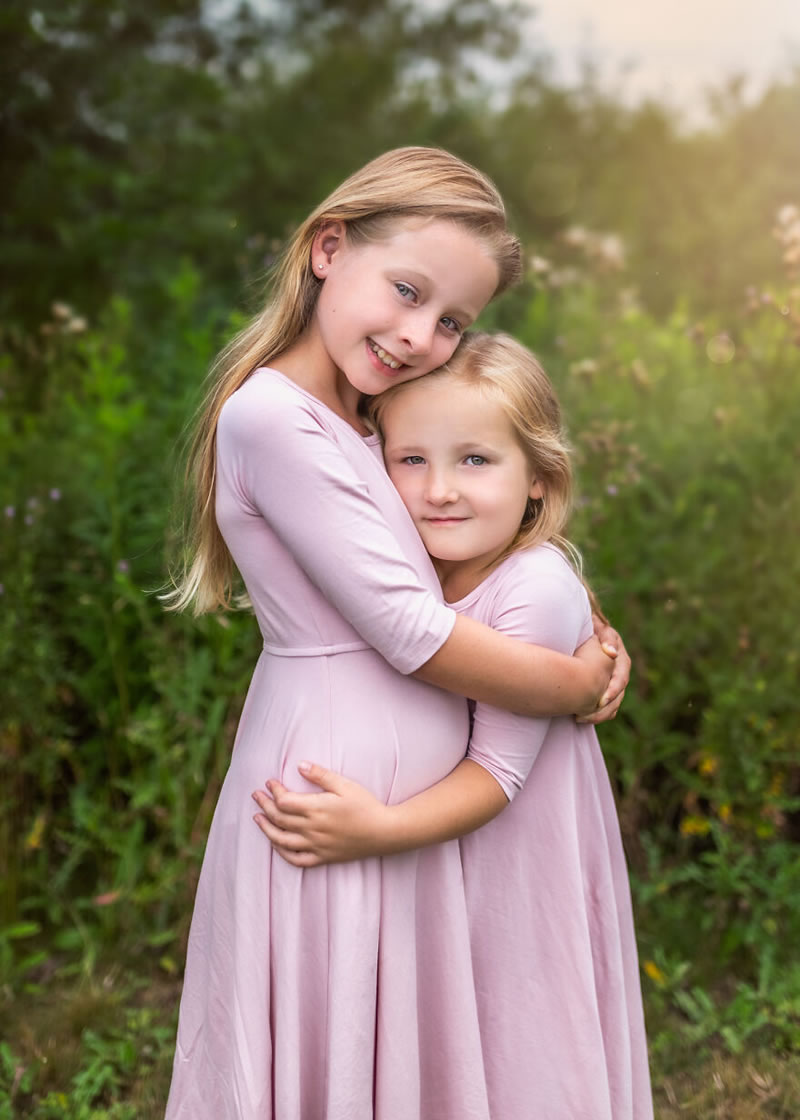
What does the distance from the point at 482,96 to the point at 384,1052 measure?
1588cm

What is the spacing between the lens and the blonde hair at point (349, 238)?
173 centimetres

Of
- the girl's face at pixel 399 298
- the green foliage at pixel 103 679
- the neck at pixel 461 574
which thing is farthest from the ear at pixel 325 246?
the green foliage at pixel 103 679

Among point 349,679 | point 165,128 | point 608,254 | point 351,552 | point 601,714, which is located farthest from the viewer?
point 165,128

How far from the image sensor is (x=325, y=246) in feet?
5.95

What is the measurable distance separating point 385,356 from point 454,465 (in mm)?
214

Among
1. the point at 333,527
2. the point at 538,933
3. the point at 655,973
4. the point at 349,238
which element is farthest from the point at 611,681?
the point at 655,973

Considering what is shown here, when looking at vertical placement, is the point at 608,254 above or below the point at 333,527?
above

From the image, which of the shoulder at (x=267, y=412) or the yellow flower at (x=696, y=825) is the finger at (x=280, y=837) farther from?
the yellow flower at (x=696, y=825)

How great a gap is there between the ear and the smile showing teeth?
17cm

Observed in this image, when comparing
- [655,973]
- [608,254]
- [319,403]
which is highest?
[608,254]

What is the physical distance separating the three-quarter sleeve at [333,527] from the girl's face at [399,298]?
0.16 meters

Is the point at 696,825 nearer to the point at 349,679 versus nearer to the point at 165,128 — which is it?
the point at 349,679

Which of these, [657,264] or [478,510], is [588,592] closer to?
[478,510]

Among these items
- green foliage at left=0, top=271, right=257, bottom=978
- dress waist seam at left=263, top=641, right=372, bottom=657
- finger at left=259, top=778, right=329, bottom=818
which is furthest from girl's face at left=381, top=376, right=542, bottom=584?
green foliage at left=0, top=271, right=257, bottom=978
